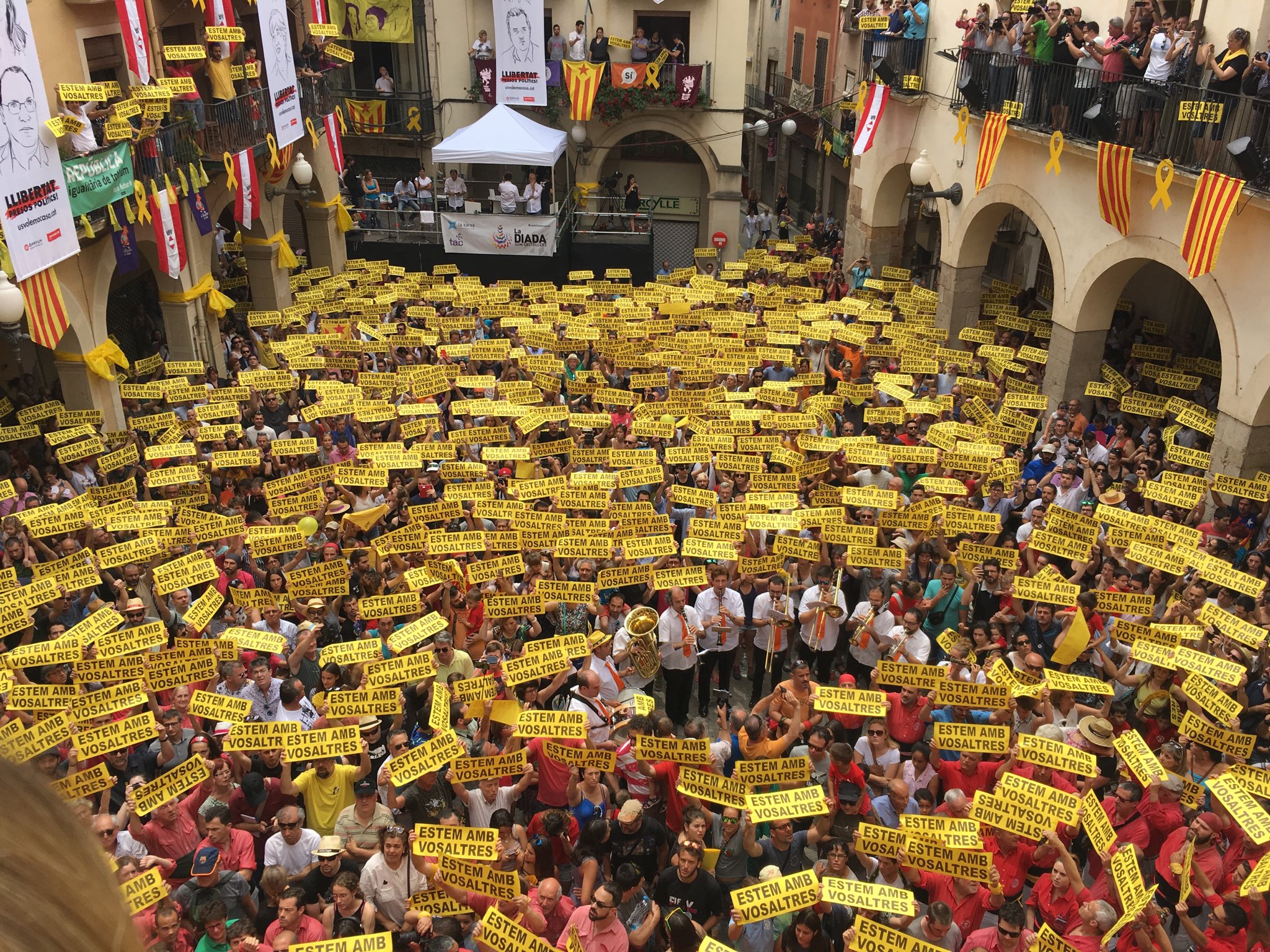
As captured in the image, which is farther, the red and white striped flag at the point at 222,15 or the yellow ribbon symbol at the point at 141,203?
the red and white striped flag at the point at 222,15

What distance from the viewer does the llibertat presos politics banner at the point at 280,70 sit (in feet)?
70.7

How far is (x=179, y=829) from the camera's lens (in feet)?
26.8

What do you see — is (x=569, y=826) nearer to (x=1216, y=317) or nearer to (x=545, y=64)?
(x=1216, y=317)

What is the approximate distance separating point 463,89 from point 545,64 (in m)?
2.73

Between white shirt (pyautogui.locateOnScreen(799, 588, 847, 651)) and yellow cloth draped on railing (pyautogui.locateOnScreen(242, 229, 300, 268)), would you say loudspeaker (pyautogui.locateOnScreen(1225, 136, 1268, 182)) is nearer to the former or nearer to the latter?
white shirt (pyautogui.locateOnScreen(799, 588, 847, 651))

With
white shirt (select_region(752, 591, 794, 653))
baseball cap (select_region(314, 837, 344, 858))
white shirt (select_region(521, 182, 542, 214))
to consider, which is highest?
white shirt (select_region(521, 182, 542, 214))

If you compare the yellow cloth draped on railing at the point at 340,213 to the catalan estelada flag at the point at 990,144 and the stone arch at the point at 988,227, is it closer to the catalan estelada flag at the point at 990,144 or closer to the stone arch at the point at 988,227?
the stone arch at the point at 988,227

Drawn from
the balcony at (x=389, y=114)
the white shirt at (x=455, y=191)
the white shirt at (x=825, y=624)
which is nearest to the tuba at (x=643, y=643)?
the white shirt at (x=825, y=624)

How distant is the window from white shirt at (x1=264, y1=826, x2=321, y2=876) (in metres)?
35.5

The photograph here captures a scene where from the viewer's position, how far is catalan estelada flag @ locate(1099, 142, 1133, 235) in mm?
16125

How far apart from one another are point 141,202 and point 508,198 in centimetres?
1188

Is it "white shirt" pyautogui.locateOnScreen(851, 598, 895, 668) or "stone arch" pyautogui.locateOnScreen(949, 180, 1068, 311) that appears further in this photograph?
"stone arch" pyautogui.locateOnScreen(949, 180, 1068, 311)

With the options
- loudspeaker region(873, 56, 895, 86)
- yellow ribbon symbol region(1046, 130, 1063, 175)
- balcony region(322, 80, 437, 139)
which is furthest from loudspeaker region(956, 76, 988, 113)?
balcony region(322, 80, 437, 139)

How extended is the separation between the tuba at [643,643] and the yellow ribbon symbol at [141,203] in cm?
1139
